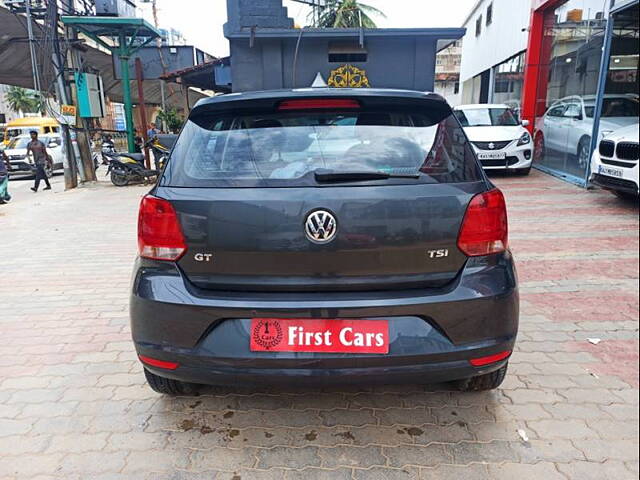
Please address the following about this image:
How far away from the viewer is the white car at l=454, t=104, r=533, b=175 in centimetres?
1029

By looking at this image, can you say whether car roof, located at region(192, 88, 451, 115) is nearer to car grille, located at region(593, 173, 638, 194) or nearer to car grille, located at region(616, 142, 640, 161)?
car grille, located at region(616, 142, 640, 161)

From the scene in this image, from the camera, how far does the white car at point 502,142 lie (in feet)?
33.8

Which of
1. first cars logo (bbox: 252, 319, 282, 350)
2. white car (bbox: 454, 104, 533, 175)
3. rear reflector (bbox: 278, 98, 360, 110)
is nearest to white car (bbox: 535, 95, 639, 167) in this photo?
white car (bbox: 454, 104, 533, 175)

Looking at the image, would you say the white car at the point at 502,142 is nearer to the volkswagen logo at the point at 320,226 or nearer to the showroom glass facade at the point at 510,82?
the showroom glass facade at the point at 510,82

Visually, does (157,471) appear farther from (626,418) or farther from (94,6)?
(94,6)

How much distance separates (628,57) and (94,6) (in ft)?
40.8

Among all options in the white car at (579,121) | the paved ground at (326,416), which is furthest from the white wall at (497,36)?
the paved ground at (326,416)

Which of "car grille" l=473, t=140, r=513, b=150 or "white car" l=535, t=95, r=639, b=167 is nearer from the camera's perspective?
"white car" l=535, t=95, r=639, b=167

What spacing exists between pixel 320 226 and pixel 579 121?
376 inches

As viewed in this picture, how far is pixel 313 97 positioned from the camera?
2.28m

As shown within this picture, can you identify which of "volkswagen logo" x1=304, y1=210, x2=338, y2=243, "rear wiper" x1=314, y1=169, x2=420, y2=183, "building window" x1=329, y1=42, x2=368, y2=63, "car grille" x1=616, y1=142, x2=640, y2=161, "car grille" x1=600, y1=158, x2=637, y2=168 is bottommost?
"car grille" x1=600, y1=158, x2=637, y2=168

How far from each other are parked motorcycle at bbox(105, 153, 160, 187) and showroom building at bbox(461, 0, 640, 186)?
10210 millimetres

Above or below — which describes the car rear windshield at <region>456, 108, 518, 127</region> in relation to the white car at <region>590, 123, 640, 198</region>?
above

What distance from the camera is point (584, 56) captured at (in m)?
9.79
